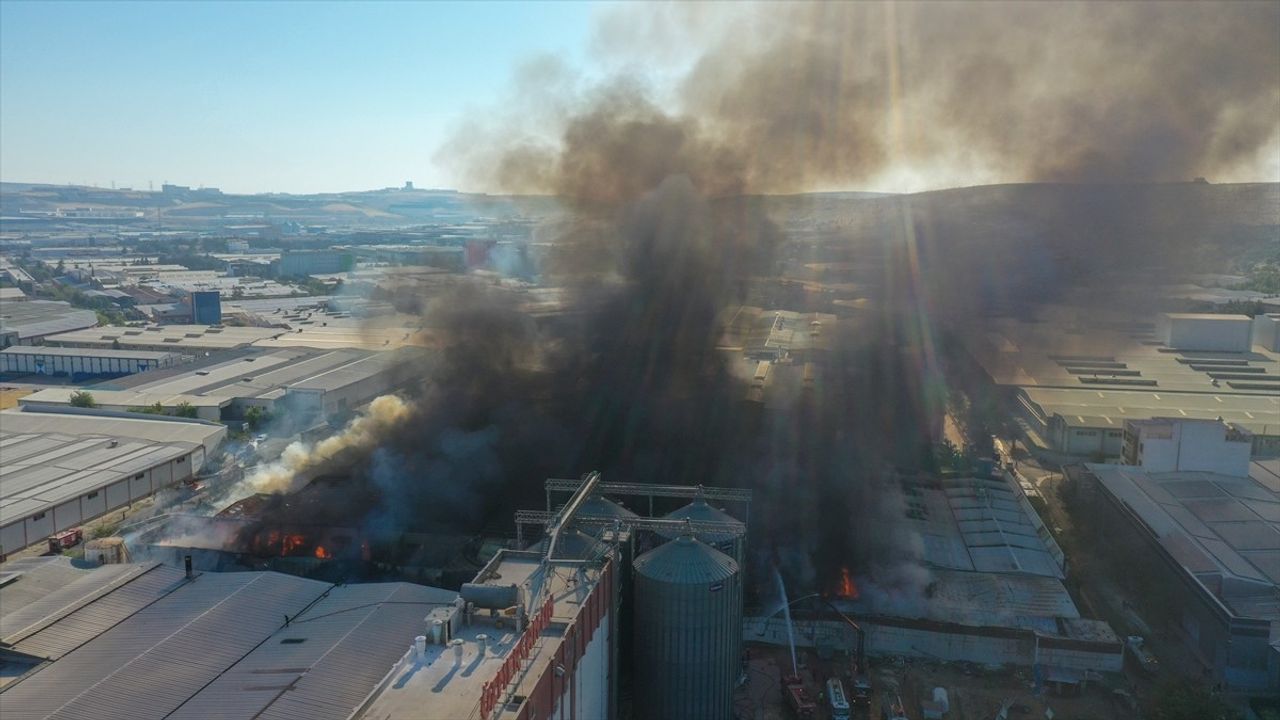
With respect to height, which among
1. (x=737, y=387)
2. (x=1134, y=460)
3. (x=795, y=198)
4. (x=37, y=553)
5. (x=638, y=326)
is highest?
(x=795, y=198)

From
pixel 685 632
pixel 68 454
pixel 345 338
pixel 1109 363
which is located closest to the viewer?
pixel 685 632

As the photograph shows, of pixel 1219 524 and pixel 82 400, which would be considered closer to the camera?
pixel 1219 524

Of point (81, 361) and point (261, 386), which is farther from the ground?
point (261, 386)

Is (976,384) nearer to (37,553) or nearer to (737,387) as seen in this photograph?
(737,387)

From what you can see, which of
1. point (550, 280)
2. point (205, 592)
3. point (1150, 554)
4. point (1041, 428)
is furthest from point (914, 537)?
point (550, 280)

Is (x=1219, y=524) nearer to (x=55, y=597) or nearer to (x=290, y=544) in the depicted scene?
(x=290, y=544)

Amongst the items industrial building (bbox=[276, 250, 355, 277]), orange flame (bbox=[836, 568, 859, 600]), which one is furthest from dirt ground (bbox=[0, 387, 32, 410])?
industrial building (bbox=[276, 250, 355, 277])

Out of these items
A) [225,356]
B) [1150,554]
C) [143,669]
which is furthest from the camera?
[225,356]

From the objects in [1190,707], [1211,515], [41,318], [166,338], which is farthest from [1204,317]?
[41,318]
